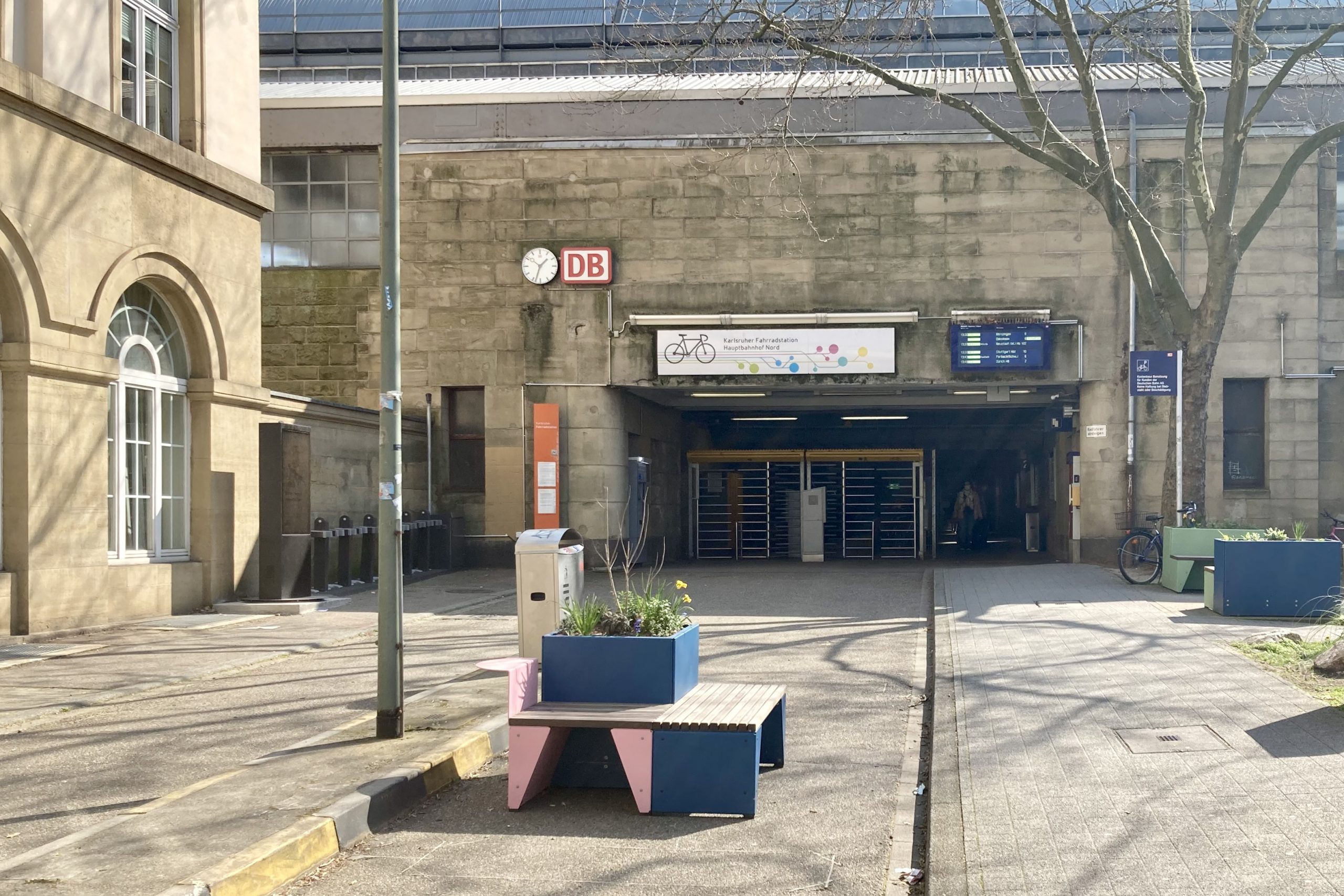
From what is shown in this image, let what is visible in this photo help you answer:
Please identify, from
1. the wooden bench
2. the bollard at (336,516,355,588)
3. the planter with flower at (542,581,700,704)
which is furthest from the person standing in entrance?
the wooden bench

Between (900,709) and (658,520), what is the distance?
1801 centimetres

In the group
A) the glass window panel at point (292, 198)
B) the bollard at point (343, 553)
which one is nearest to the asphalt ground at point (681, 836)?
the bollard at point (343, 553)

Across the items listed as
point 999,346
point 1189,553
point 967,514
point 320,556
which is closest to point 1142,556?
point 1189,553

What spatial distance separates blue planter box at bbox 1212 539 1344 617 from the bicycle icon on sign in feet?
36.9

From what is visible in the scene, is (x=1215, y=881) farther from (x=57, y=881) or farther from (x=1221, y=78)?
(x=1221, y=78)

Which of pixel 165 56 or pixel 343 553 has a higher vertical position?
pixel 165 56

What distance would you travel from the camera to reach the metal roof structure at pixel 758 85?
2428 cm

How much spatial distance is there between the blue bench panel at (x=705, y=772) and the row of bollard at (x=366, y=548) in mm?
9574

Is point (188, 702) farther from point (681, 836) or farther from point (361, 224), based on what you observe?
point (361, 224)

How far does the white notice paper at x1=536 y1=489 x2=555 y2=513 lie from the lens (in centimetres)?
2342

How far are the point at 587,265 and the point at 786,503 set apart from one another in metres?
9.61

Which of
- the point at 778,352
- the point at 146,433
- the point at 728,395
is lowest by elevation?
the point at 146,433

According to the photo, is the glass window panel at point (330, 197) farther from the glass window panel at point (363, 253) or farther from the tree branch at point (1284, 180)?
the tree branch at point (1284, 180)

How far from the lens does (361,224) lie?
25.1 metres
